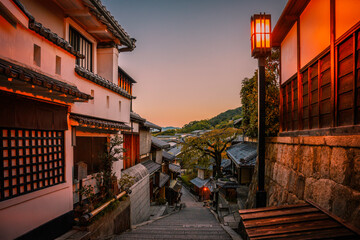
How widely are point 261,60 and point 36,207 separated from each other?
25.6 feet

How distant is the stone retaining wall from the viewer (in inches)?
160

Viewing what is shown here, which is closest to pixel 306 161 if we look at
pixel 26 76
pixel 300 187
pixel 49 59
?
pixel 300 187

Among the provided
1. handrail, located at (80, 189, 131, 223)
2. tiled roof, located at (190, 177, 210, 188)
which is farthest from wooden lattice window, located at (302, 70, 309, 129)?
tiled roof, located at (190, 177, 210, 188)

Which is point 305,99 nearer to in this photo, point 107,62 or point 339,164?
point 339,164

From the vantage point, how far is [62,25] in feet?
26.0

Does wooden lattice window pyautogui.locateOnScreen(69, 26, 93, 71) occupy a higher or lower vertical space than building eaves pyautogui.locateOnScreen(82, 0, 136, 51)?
lower

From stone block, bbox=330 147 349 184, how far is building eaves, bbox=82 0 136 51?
Result: 924cm

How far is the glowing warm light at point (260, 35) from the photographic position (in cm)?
598

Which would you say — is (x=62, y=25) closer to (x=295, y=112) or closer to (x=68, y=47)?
(x=68, y=47)

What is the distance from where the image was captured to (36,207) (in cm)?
563

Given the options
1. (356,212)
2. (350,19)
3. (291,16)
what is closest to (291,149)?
(356,212)

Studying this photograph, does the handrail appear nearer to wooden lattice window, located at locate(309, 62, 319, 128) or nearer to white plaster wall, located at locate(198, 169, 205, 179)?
wooden lattice window, located at locate(309, 62, 319, 128)

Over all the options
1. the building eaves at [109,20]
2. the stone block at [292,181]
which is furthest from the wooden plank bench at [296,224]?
the building eaves at [109,20]

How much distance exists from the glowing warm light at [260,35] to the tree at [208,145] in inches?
722
